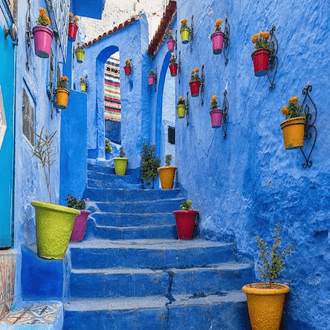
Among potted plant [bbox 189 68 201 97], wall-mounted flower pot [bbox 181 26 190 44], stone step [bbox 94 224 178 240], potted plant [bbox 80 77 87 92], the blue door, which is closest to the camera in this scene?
the blue door

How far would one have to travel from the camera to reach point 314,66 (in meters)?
2.96

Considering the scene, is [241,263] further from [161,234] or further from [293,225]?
[161,234]

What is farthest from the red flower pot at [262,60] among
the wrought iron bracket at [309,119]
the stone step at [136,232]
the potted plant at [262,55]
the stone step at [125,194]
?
the stone step at [125,194]

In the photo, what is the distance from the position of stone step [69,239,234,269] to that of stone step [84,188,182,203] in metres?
2.47

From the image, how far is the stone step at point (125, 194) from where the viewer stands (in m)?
6.71

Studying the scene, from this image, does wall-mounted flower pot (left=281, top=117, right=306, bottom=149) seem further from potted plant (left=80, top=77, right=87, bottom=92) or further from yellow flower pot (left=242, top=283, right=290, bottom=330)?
potted plant (left=80, top=77, right=87, bottom=92)

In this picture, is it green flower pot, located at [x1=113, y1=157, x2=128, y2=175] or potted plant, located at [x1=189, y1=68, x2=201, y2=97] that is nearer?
potted plant, located at [x1=189, y1=68, x2=201, y2=97]

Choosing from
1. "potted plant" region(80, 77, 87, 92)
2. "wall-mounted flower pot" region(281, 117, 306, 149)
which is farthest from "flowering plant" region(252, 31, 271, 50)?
"potted plant" region(80, 77, 87, 92)

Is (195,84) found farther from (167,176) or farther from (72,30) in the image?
(72,30)

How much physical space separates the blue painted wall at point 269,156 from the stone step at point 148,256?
0.36 metres

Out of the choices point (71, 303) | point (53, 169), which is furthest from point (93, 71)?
point (71, 303)

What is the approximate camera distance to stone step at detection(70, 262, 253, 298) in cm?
370

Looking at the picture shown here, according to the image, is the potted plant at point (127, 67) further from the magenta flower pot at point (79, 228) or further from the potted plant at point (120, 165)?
the magenta flower pot at point (79, 228)

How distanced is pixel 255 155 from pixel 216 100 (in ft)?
4.98
